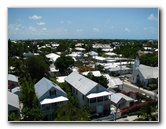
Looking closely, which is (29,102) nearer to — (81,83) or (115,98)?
(81,83)

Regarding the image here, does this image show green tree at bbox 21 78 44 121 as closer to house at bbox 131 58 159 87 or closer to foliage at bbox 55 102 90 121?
foliage at bbox 55 102 90 121

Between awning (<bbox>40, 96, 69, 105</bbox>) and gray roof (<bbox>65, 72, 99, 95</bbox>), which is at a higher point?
gray roof (<bbox>65, 72, 99, 95</bbox>)

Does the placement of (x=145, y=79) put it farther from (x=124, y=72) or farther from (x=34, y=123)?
(x=34, y=123)

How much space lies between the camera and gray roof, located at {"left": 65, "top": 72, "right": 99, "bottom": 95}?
1140 cm

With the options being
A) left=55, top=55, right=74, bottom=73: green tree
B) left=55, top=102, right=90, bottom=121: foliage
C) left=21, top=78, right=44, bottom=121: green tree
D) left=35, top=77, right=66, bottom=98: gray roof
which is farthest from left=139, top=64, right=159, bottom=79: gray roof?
left=21, top=78, right=44, bottom=121: green tree

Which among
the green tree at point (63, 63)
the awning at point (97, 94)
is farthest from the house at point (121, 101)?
the green tree at point (63, 63)

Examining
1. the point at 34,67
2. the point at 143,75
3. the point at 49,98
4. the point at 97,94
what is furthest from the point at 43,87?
the point at 143,75

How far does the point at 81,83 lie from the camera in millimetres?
12391

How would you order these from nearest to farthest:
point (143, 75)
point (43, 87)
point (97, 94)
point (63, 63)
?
1. point (97, 94)
2. point (43, 87)
3. point (143, 75)
4. point (63, 63)

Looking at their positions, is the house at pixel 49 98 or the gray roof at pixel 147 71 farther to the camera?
the gray roof at pixel 147 71

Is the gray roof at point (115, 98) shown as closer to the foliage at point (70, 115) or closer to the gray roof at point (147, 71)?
the foliage at point (70, 115)

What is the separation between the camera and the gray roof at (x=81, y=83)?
37.4ft

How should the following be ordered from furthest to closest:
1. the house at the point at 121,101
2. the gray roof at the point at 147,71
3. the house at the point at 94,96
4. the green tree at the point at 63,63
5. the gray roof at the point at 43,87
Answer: the green tree at the point at 63,63 → the gray roof at the point at 147,71 → the house at the point at 121,101 → the house at the point at 94,96 → the gray roof at the point at 43,87
